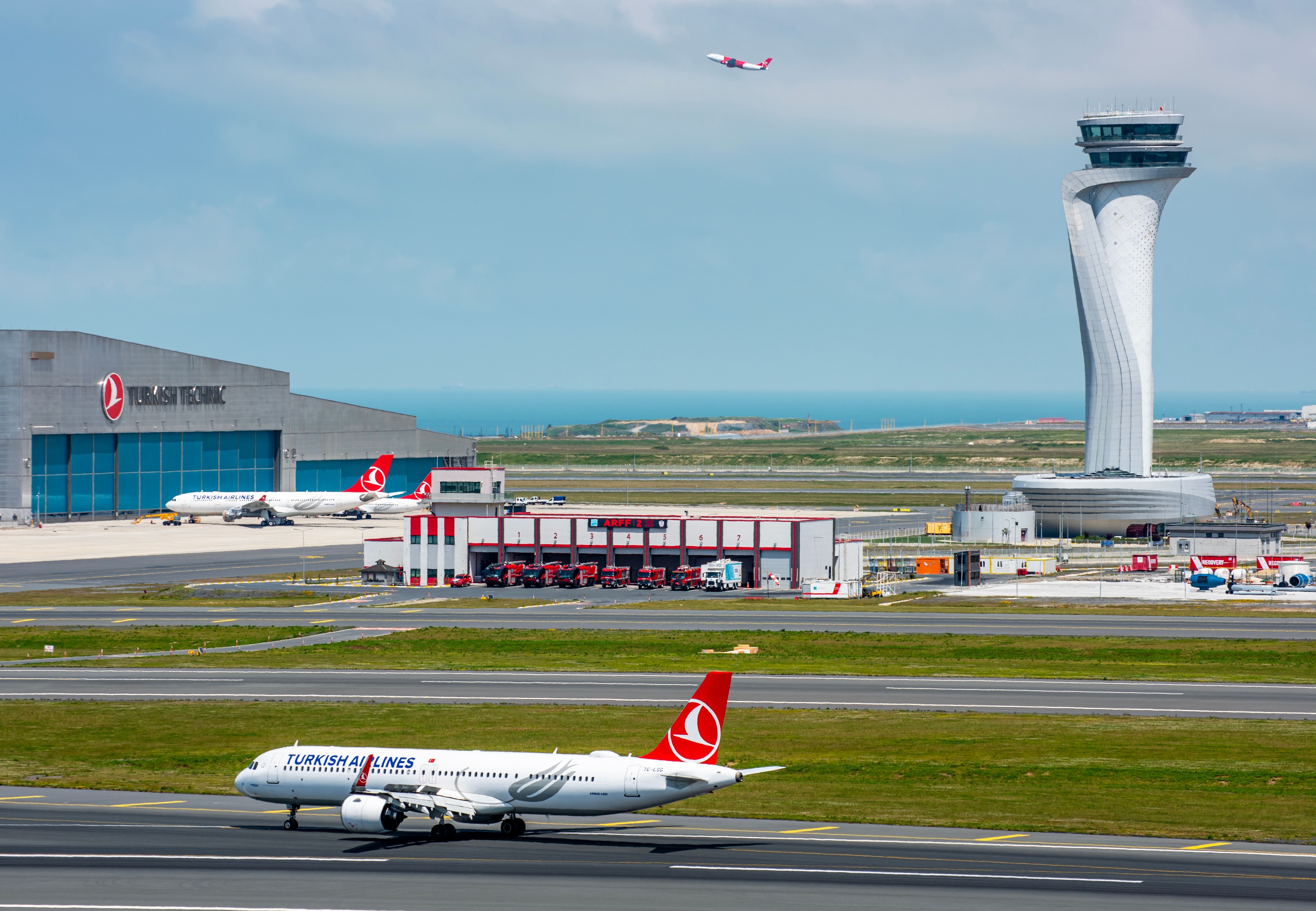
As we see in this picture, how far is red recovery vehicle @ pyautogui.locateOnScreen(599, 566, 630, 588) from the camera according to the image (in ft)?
393

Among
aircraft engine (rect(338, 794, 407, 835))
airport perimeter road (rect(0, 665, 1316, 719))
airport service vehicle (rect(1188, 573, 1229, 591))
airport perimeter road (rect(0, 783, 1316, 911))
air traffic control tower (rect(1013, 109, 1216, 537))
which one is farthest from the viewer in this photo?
air traffic control tower (rect(1013, 109, 1216, 537))

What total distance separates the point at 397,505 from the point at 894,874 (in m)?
156

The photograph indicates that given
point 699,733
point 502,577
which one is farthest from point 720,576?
point 699,733

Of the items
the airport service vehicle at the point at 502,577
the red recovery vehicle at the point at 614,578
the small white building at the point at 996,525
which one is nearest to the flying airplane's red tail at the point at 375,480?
the airport service vehicle at the point at 502,577

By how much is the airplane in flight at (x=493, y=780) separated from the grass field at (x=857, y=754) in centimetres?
691

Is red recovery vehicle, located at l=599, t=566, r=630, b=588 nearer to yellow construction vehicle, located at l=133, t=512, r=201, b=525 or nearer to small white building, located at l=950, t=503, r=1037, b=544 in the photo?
small white building, located at l=950, t=503, r=1037, b=544

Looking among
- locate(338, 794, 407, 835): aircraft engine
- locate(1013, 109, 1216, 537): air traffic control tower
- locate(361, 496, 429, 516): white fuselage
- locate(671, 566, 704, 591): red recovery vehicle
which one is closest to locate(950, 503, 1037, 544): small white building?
locate(1013, 109, 1216, 537): air traffic control tower

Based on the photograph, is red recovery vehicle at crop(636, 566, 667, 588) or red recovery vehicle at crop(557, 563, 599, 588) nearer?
red recovery vehicle at crop(557, 563, 599, 588)

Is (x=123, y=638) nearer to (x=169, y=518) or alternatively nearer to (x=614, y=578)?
(x=614, y=578)

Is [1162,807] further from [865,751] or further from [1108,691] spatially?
[1108,691]

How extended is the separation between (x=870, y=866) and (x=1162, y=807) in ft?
43.5

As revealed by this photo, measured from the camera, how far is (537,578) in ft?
396

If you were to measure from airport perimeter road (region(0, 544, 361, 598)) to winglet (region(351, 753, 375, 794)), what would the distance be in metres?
76.5

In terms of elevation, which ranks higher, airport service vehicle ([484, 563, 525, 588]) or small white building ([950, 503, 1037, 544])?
small white building ([950, 503, 1037, 544])
